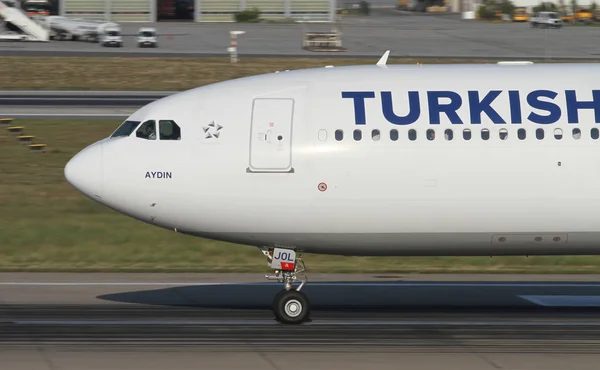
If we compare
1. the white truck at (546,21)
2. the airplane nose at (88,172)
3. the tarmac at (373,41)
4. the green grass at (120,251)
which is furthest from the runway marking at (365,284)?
the white truck at (546,21)

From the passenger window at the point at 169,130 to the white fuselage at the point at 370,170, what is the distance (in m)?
0.09

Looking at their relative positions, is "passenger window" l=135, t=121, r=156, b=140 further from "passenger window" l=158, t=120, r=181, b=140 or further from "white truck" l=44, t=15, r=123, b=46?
"white truck" l=44, t=15, r=123, b=46

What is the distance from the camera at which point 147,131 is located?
18.3 m

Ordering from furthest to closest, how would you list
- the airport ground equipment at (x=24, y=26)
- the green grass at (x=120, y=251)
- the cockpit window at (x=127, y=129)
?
the airport ground equipment at (x=24, y=26)
the green grass at (x=120, y=251)
the cockpit window at (x=127, y=129)

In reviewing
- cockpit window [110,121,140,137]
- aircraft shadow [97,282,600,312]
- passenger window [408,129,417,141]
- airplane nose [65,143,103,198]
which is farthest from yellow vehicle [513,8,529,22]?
airplane nose [65,143,103,198]

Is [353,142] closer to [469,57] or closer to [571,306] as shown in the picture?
[571,306]

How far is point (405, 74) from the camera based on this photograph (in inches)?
732

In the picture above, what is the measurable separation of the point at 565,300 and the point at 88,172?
9565 mm

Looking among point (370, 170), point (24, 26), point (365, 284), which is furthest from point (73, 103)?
point (24, 26)

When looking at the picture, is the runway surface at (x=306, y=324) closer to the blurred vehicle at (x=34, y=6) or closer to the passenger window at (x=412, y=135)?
the passenger window at (x=412, y=135)

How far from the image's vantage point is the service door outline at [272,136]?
17.9 m

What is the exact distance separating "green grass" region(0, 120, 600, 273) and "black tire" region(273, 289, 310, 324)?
5.85m

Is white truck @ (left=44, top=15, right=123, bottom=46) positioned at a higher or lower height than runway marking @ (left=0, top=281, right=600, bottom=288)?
lower

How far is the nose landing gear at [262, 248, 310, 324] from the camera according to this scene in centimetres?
1859
